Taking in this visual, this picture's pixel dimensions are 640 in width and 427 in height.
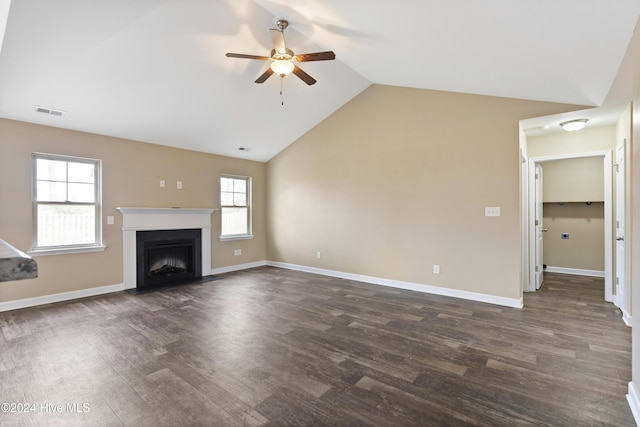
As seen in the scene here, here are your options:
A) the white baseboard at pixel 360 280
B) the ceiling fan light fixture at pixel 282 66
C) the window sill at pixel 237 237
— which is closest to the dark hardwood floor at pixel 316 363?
the white baseboard at pixel 360 280

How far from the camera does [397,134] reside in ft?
15.9

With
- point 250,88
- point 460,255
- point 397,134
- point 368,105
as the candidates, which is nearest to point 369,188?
point 397,134

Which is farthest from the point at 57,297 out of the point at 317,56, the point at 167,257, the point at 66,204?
the point at 317,56

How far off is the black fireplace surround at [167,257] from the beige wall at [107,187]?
32cm

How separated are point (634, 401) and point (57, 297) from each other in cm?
605

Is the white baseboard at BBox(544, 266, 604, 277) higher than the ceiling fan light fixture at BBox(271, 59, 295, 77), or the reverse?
the ceiling fan light fixture at BBox(271, 59, 295, 77)

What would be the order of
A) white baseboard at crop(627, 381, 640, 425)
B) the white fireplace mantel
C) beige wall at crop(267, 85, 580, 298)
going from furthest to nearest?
the white fireplace mantel < beige wall at crop(267, 85, 580, 298) < white baseboard at crop(627, 381, 640, 425)

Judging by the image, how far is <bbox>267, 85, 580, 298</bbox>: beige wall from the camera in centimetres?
394

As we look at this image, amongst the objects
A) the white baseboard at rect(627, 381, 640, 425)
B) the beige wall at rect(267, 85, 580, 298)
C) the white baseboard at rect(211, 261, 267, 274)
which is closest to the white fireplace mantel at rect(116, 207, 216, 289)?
the white baseboard at rect(211, 261, 267, 274)

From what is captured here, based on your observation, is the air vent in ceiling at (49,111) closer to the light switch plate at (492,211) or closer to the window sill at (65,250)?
the window sill at (65,250)

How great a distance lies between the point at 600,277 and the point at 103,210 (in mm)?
8546

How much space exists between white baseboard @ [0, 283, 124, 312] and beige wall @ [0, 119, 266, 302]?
0.06 meters

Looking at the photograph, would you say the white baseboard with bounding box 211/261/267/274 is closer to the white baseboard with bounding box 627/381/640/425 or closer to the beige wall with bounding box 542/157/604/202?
the white baseboard with bounding box 627/381/640/425

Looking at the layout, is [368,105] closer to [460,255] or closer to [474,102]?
[474,102]
